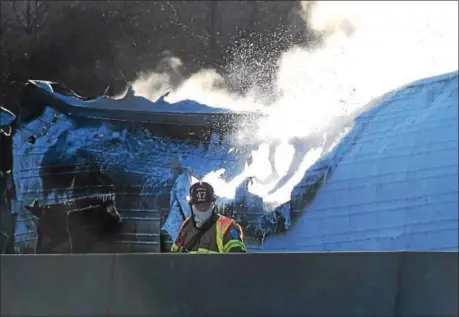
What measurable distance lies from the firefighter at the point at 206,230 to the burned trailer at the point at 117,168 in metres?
0.14

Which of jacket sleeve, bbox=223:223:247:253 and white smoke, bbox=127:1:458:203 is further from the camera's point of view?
white smoke, bbox=127:1:458:203

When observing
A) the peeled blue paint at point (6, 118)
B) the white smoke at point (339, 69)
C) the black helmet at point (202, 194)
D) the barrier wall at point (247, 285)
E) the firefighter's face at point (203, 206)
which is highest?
the white smoke at point (339, 69)

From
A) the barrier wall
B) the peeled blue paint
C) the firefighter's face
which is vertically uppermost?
the peeled blue paint

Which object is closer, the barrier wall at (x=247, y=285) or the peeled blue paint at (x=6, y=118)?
the barrier wall at (x=247, y=285)

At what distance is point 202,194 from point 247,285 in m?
2.40

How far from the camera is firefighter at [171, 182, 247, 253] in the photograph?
561 centimetres

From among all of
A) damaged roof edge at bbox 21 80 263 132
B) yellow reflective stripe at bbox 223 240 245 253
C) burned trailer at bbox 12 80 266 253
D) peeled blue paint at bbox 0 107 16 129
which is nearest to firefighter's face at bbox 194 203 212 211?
burned trailer at bbox 12 80 266 253

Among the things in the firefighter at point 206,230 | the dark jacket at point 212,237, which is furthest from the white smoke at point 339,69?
the dark jacket at point 212,237

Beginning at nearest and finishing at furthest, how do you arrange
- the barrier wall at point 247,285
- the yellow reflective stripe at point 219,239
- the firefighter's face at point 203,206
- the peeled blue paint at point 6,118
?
the barrier wall at point 247,285
the yellow reflective stripe at point 219,239
the firefighter's face at point 203,206
the peeled blue paint at point 6,118

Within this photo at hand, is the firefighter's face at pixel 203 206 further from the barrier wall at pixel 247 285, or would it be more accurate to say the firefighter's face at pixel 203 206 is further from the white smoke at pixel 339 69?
the barrier wall at pixel 247 285

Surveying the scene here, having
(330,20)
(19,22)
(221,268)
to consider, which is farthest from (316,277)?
(19,22)

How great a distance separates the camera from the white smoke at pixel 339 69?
5.87 metres

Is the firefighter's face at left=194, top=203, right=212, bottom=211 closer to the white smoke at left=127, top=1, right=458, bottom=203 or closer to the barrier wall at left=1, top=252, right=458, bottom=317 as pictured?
the white smoke at left=127, top=1, right=458, bottom=203

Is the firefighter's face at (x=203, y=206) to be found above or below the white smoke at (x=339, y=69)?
below
